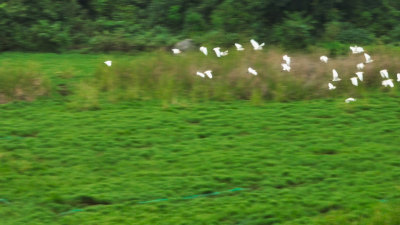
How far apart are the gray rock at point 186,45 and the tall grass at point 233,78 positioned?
2.02m

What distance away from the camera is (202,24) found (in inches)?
504


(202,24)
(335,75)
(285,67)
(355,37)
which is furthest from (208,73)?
(355,37)

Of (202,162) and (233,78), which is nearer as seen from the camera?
(202,162)

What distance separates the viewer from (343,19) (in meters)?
12.7

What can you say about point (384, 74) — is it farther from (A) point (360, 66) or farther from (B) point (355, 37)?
(B) point (355, 37)

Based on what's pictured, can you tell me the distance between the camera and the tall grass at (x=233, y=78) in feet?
28.0

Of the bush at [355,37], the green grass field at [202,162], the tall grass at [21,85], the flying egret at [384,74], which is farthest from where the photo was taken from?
the bush at [355,37]

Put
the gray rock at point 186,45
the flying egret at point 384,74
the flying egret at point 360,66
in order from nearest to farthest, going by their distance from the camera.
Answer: the flying egret at point 384,74
the flying egret at point 360,66
the gray rock at point 186,45

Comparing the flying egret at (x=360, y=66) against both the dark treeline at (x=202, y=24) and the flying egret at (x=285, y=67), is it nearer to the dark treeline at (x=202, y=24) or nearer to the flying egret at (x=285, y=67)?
the flying egret at (x=285, y=67)

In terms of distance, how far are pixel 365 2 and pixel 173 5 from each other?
13.8 feet

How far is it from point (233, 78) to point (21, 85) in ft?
10.1

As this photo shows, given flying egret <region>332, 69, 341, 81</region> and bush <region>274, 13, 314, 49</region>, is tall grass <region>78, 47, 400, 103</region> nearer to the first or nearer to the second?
flying egret <region>332, 69, 341, 81</region>

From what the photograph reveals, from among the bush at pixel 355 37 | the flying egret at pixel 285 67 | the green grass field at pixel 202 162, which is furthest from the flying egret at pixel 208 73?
the bush at pixel 355 37

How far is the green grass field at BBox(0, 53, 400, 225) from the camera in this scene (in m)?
5.20
